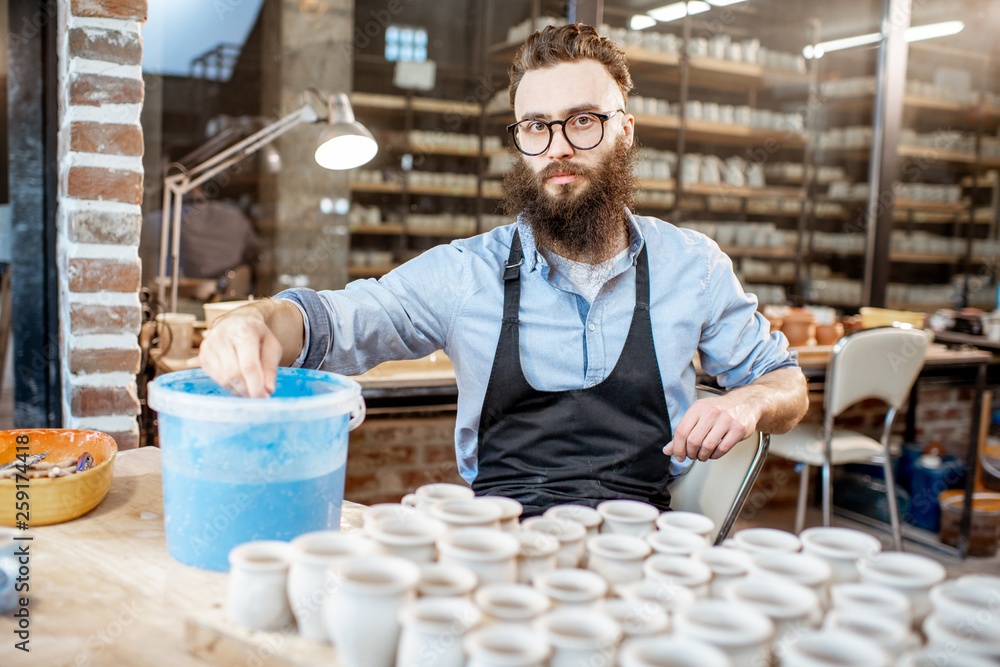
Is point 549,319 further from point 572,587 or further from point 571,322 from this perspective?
point 572,587

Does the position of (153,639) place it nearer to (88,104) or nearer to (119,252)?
(119,252)

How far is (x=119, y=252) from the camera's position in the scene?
2008 mm

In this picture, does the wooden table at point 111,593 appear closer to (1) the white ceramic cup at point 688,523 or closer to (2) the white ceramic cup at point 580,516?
(2) the white ceramic cup at point 580,516

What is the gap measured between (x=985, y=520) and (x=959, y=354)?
0.75 meters

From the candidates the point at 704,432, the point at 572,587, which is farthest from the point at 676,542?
the point at 704,432

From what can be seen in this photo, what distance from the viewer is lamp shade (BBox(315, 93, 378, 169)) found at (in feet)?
7.90

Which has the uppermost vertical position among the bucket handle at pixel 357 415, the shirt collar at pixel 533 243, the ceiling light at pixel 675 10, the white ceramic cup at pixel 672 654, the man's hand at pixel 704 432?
the ceiling light at pixel 675 10

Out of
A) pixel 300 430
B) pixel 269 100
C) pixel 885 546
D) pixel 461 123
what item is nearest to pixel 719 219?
pixel 461 123

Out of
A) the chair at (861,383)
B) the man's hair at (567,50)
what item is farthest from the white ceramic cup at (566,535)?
the chair at (861,383)

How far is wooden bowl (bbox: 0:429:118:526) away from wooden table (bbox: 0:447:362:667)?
0.08ft

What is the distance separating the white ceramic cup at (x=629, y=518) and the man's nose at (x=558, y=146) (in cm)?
93

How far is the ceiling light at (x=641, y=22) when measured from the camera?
4.85 m

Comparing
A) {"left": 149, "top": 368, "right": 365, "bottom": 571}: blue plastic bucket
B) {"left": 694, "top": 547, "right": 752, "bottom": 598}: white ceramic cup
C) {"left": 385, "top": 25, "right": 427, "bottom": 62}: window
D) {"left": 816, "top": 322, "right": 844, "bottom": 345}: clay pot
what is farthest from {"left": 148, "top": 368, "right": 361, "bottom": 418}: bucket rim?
{"left": 385, "top": 25, "right": 427, "bottom": 62}: window

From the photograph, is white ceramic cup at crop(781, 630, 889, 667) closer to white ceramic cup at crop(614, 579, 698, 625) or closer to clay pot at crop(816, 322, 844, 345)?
white ceramic cup at crop(614, 579, 698, 625)
